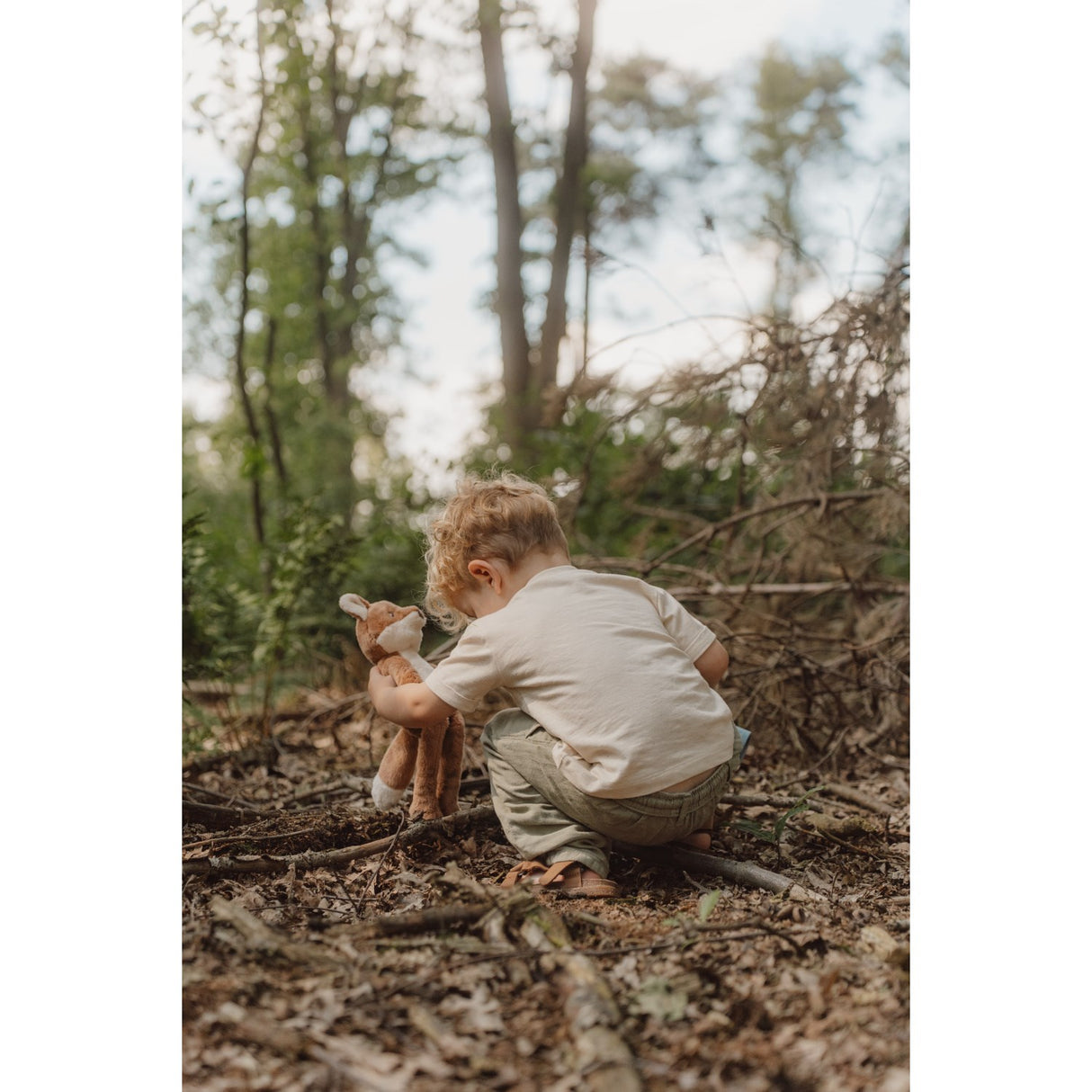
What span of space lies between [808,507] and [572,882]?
2.84 meters

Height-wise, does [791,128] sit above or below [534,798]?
above

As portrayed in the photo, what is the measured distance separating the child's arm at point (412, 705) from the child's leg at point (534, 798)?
0.71 ft

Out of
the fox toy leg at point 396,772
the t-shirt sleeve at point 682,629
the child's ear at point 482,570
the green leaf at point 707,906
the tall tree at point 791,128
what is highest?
the tall tree at point 791,128

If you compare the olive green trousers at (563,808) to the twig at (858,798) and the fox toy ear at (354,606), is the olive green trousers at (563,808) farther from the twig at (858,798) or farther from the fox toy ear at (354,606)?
the twig at (858,798)

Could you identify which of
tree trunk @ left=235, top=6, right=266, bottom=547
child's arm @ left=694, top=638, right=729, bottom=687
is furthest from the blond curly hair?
tree trunk @ left=235, top=6, right=266, bottom=547

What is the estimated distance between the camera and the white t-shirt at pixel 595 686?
229cm

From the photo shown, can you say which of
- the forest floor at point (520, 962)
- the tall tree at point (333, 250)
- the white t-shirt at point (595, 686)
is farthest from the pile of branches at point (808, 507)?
the tall tree at point (333, 250)

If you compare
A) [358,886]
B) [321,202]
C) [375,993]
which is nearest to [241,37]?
[358,886]

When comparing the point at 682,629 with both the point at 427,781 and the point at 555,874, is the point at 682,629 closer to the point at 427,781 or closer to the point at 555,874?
the point at 555,874

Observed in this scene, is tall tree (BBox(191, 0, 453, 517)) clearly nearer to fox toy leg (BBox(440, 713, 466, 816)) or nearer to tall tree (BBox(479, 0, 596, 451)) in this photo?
tall tree (BBox(479, 0, 596, 451))

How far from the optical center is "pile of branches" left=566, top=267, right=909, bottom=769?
4.01 m

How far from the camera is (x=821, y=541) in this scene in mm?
4906

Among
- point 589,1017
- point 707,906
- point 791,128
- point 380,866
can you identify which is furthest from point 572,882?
point 791,128

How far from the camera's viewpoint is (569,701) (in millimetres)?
2320
